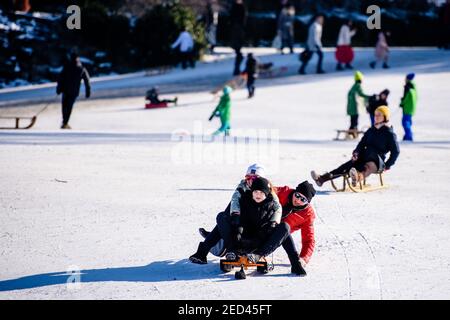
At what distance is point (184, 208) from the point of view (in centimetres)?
1038

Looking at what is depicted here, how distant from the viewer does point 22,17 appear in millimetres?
30734

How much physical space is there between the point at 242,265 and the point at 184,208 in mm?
2846

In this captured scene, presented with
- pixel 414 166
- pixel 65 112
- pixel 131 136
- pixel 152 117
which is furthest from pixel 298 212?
pixel 152 117

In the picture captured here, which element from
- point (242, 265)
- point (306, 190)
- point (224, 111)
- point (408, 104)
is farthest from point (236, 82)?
point (242, 265)

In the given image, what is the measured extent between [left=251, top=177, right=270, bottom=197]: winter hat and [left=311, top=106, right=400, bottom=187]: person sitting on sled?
165 inches

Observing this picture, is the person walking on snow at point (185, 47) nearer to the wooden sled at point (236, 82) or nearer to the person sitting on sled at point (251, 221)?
the wooden sled at point (236, 82)

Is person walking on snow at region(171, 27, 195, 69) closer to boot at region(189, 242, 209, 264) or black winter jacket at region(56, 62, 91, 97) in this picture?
black winter jacket at region(56, 62, 91, 97)

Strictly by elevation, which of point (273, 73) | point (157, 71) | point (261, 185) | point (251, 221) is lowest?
point (157, 71)

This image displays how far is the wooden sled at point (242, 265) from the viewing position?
24.8 feet

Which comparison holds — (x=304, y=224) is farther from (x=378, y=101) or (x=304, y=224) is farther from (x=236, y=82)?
(x=236, y=82)

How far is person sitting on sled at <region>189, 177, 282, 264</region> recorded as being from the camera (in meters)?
7.64

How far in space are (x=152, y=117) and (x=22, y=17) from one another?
1168 cm

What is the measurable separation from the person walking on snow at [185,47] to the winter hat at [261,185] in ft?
69.8
